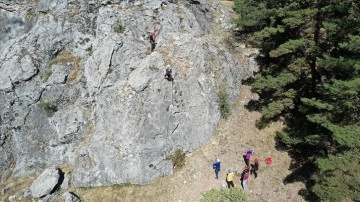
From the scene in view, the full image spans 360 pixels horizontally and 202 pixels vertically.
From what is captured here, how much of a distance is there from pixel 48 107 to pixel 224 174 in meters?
13.4

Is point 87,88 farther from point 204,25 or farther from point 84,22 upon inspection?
point 204,25

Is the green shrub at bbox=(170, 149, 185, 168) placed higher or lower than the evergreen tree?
lower

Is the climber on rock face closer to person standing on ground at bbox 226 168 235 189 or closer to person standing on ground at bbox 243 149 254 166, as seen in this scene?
person standing on ground at bbox 243 149 254 166

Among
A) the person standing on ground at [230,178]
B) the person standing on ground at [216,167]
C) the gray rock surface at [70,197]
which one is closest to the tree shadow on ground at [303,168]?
the person standing on ground at [230,178]

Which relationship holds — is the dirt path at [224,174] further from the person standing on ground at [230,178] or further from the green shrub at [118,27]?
the green shrub at [118,27]

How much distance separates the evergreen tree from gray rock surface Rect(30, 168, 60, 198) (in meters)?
14.6

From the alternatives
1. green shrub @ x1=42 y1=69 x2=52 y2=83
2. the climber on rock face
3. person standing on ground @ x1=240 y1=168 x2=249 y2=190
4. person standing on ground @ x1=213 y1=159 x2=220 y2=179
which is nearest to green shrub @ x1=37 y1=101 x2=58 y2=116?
green shrub @ x1=42 y1=69 x2=52 y2=83

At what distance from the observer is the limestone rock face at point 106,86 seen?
25.4m

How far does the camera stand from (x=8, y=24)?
2916cm

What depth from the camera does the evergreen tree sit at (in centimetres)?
1986

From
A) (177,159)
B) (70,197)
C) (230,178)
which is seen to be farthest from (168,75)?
(70,197)

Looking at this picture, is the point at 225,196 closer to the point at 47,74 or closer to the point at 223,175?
the point at 223,175

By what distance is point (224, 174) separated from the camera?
80.9ft

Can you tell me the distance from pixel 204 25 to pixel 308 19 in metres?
9.44
